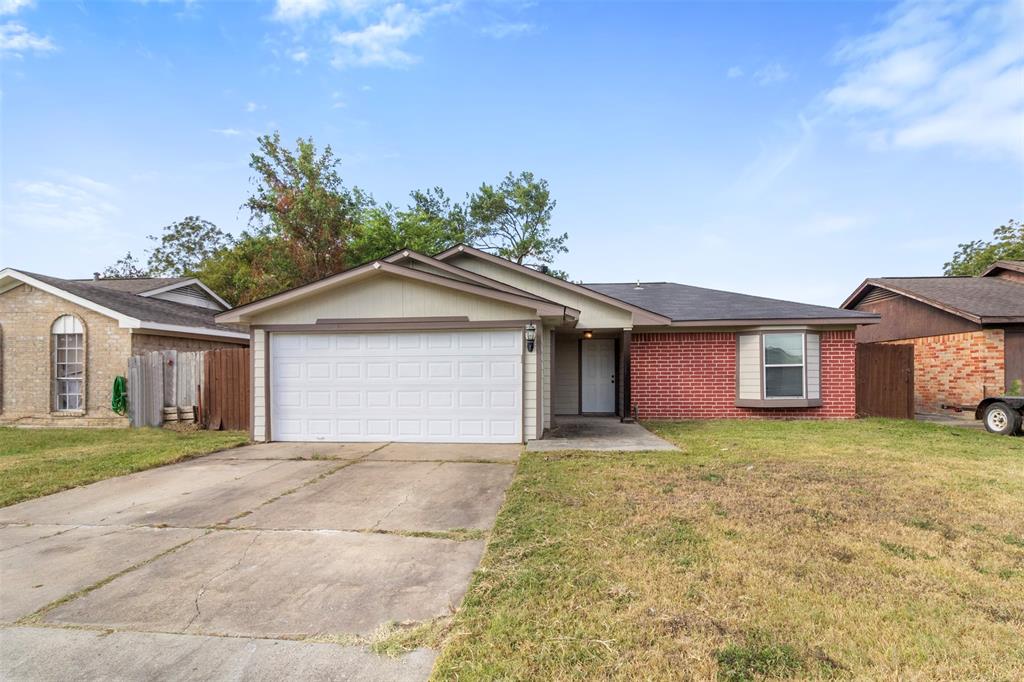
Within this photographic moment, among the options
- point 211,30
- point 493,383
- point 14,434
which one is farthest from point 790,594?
point 211,30

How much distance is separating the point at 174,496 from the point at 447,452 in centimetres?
375

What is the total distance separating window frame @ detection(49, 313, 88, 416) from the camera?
39.6 feet

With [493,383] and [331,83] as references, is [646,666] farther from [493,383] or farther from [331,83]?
[331,83]

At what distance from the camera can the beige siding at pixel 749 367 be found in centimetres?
1170

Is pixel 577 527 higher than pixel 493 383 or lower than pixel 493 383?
lower

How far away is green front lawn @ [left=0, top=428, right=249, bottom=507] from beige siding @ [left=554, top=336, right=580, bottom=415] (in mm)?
7787

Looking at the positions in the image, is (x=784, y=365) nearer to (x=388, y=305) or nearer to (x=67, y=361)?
(x=388, y=305)

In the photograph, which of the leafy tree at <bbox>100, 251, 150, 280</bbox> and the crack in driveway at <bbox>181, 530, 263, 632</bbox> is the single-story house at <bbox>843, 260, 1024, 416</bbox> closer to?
the crack in driveway at <bbox>181, 530, 263, 632</bbox>

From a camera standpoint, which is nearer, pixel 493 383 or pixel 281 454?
pixel 281 454

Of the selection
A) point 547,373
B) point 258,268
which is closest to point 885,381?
point 547,373

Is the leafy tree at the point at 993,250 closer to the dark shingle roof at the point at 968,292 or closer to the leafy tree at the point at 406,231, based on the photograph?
the dark shingle roof at the point at 968,292

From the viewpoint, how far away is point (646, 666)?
2.28 metres

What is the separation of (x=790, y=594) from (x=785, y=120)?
15063mm

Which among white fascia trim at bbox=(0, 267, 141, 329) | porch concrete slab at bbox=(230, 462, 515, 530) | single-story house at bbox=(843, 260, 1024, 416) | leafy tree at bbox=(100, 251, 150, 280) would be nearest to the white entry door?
porch concrete slab at bbox=(230, 462, 515, 530)
